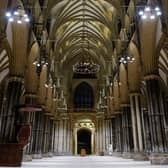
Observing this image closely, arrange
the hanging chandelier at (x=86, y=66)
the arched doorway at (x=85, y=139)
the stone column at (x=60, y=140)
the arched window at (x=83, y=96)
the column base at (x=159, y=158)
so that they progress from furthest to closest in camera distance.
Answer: the arched doorway at (x=85, y=139)
the arched window at (x=83, y=96)
the stone column at (x=60, y=140)
the hanging chandelier at (x=86, y=66)
the column base at (x=159, y=158)

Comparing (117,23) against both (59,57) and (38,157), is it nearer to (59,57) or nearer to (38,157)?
(59,57)

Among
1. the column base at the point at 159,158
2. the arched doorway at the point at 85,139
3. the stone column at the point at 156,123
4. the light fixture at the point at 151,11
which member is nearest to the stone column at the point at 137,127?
the stone column at the point at 156,123

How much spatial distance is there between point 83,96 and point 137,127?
25667mm

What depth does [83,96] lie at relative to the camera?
45.0 m

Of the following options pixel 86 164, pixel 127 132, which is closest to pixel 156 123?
pixel 86 164

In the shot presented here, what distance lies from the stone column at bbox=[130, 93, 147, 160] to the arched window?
956 inches

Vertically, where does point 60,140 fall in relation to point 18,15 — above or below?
below

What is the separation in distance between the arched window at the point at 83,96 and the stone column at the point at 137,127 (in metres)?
24.3

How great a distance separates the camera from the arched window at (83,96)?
4450 cm

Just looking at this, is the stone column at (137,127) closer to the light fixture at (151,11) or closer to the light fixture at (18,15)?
the light fixture at (151,11)

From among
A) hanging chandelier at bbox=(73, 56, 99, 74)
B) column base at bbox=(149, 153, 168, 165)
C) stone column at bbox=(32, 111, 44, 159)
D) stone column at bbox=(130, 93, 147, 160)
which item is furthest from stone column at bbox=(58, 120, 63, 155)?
column base at bbox=(149, 153, 168, 165)

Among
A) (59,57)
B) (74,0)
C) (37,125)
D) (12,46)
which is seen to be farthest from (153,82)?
(59,57)

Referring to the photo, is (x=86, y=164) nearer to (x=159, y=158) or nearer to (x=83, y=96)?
(x=159, y=158)

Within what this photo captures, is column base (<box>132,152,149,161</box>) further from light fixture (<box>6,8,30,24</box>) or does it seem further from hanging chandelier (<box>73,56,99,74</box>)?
hanging chandelier (<box>73,56,99,74</box>)
